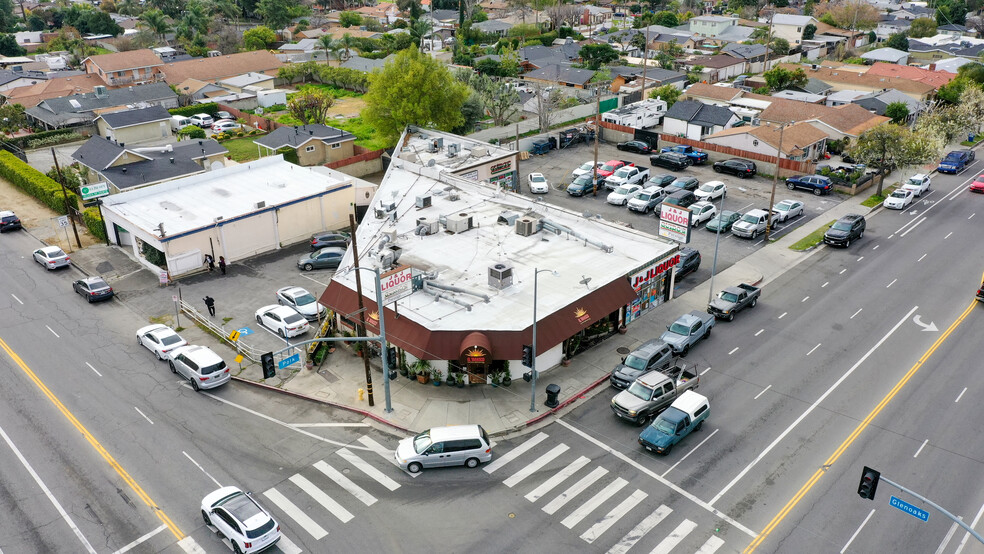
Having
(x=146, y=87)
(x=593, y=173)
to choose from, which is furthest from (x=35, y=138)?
(x=593, y=173)

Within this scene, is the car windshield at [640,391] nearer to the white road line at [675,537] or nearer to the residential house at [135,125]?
the white road line at [675,537]

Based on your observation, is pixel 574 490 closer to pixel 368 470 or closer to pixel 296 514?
pixel 368 470

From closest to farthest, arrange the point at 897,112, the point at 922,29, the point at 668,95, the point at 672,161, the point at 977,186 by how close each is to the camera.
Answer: the point at 977,186, the point at 672,161, the point at 897,112, the point at 668,95, the point at 922,29

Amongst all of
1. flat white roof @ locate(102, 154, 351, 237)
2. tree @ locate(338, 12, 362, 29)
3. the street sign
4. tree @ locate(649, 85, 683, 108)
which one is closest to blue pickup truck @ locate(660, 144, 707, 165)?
tree @ locate(649, 85, 683, 108)

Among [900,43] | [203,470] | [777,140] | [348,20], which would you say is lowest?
[203,470]

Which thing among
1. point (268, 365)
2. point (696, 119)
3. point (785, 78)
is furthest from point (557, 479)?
→ point (785, 78)

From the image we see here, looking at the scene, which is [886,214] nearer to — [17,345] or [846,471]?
[846,471]

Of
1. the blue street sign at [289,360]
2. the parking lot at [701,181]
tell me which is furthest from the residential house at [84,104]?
the blue street sign at [289,360]
